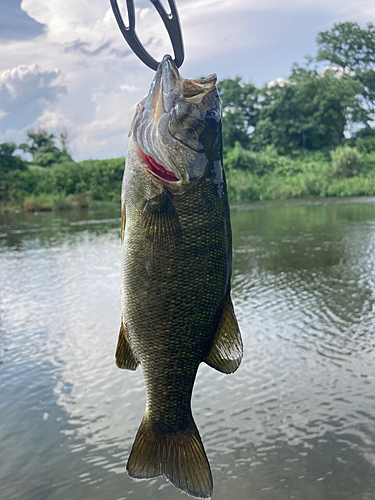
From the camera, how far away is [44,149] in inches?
2537

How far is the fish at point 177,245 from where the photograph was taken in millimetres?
1798

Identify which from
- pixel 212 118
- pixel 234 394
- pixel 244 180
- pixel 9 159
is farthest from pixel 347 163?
pixel 212 118

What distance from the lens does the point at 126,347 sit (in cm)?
199

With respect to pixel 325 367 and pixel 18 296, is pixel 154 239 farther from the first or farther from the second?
pixel 18 296

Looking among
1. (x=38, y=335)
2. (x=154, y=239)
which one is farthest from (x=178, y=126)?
(x=38, y=335)

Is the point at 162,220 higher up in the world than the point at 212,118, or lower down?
lower down

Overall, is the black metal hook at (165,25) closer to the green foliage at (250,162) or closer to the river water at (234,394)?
the river water at (234,394)

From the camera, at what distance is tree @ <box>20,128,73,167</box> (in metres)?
62.5

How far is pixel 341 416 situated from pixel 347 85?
47560mm

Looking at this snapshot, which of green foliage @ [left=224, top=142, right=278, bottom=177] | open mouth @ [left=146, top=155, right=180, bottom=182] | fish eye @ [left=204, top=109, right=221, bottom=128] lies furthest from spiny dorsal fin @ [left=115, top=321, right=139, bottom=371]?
green foliage @ [left=224, top=142, right=278, bottom=177]

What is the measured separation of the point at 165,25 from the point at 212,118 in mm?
352

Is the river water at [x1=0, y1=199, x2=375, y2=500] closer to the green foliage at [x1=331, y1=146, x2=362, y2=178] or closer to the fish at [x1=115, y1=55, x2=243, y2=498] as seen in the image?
the fish at [x1=115, y1=55, x2=243, y2=498]

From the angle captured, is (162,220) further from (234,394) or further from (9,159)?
(9,159)

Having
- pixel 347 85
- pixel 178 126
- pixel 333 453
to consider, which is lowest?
pixel 333 453
